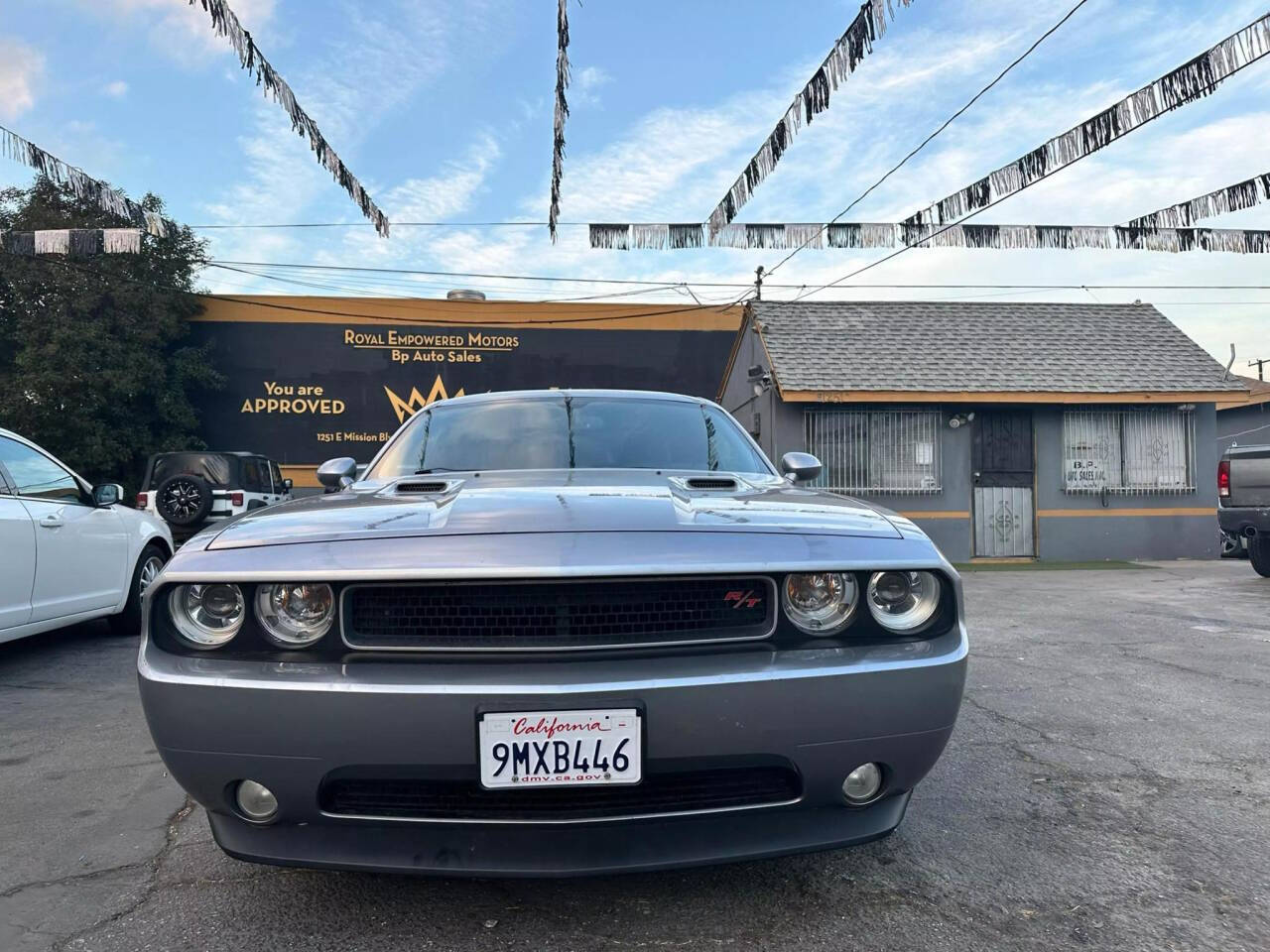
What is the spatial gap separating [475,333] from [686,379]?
4.86 metres

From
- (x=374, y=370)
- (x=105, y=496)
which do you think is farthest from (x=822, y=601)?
(x=374, y=370)

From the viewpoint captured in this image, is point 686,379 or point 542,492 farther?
point 686,379

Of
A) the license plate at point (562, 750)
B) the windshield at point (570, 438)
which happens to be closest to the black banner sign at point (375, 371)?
the windshield at point (570, 438)

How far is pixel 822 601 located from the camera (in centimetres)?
202

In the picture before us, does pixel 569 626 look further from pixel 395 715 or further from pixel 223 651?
pixel 223 651

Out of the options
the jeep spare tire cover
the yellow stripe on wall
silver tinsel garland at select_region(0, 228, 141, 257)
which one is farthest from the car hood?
the yellow stripe on wall

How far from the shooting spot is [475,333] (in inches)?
734

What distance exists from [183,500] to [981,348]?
1221cm

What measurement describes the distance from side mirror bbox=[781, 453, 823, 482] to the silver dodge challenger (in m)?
1.38

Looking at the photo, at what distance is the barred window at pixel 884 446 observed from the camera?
42.6ft

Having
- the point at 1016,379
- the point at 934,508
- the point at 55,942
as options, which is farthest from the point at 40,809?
the point at 1016,379

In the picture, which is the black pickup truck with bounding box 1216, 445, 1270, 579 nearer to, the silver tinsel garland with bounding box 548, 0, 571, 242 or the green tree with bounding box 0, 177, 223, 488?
the silver tinsel garland with bounding box 548, 0, 571, 242

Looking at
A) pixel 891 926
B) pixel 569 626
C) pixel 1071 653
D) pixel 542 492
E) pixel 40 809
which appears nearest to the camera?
pixel 569 626

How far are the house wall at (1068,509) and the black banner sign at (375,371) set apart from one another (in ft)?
21.6
